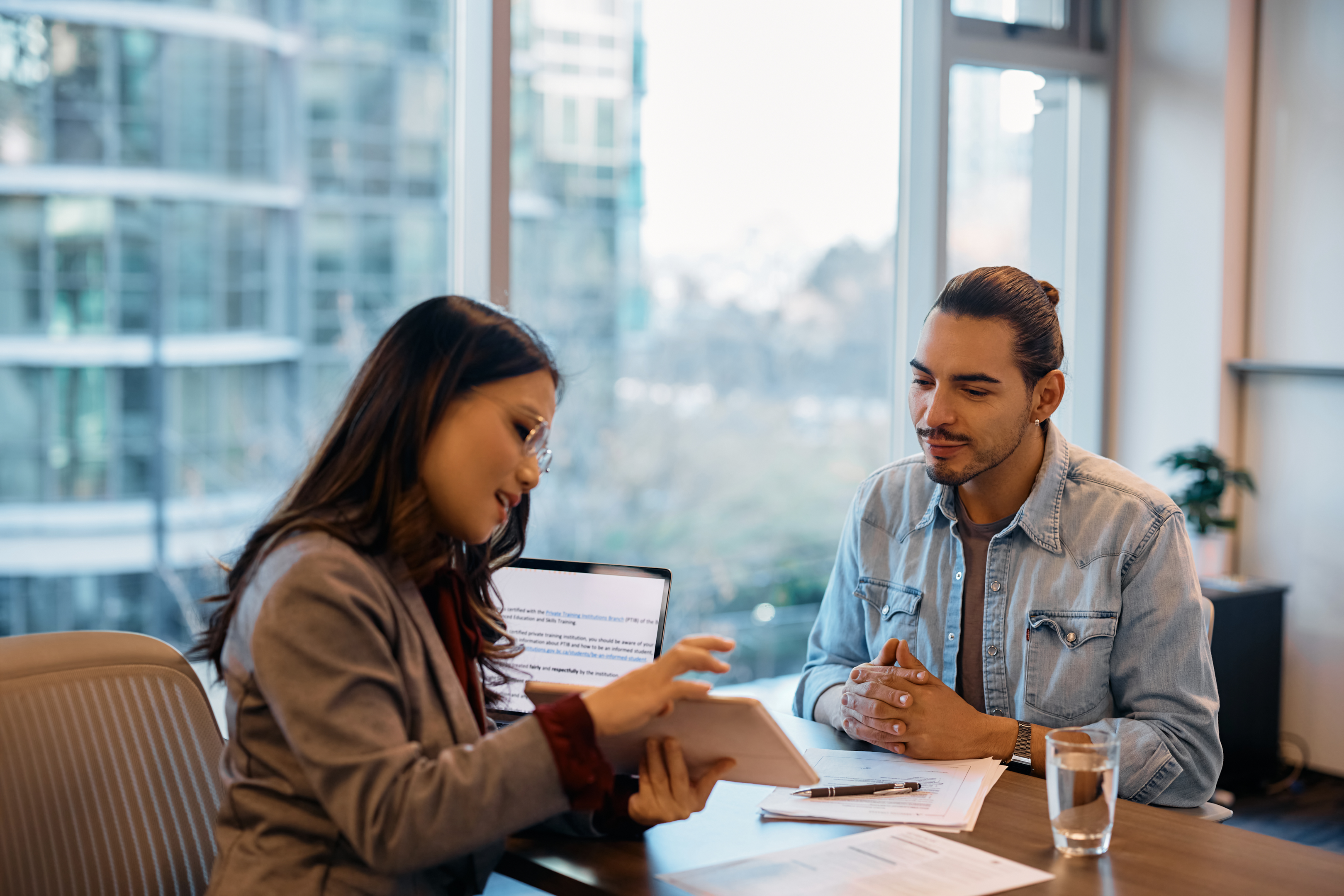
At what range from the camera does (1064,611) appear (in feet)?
5.69

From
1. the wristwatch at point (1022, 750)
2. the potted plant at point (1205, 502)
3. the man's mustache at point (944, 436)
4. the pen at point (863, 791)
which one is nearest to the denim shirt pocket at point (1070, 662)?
the wristwatch at point (1022, 750)

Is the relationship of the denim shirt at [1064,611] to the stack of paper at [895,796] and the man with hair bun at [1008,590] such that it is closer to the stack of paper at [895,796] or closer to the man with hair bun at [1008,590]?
the man with hair bun at [1008,590]

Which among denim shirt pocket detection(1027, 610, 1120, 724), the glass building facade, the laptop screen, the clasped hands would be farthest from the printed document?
the glass building facade

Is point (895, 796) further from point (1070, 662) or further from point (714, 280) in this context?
point (714, 280)

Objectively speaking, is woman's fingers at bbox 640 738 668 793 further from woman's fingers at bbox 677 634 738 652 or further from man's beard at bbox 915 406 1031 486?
man's beard at bbox 915 406 1031 486

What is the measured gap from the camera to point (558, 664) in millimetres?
1589

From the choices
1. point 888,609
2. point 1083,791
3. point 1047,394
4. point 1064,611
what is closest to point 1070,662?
point 1064,611

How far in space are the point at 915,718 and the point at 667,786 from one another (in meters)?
0.47

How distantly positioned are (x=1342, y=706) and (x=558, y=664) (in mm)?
3008

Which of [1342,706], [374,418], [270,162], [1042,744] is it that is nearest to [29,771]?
[374,418]

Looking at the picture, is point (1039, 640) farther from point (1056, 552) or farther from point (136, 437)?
point (136, 437)

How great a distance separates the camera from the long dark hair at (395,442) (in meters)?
1.17

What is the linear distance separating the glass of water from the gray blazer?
1.69ft

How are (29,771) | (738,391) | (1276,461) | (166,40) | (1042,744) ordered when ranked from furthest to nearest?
(1276,461)
(738,391)
(166,40)
(1042,744)
(29,771)
